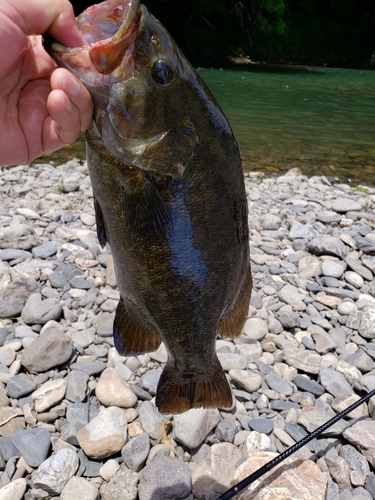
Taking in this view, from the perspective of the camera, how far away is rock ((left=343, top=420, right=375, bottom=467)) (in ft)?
11.2

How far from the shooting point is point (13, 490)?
9.66 ft

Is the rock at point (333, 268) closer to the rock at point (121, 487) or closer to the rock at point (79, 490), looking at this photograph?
the rock at point (121, 487)

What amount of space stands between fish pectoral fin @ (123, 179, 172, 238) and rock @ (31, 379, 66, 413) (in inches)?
87.1

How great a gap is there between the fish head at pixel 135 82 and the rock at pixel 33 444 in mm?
2326

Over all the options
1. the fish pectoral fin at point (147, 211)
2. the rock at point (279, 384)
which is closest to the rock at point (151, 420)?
the rock at point (279, 384)

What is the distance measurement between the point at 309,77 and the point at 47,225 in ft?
104

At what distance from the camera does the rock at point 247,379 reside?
3.98 m

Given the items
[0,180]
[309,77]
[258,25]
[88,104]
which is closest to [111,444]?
[88,104]

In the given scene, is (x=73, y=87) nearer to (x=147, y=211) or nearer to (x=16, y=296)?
(x=147, y=211)

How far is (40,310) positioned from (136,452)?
182cm

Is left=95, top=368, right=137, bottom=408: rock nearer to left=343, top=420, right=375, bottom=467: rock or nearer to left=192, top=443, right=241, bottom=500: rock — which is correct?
left=192, top=443, right=241, bottom=500: rock

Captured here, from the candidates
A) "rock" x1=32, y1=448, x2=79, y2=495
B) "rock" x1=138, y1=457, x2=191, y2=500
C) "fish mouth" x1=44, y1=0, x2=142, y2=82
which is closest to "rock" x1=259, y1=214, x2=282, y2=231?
"rock" x1=138, y1=457, x2=191, y2=500

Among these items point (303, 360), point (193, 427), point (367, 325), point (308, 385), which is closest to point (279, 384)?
point (308, 385)

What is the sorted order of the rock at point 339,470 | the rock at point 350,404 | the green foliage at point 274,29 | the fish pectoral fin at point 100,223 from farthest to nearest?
the green foliage at point 274,29 → the rock at point 350,404 → the rock at point 339,470 → the fish pectoral fin at point 100,223
